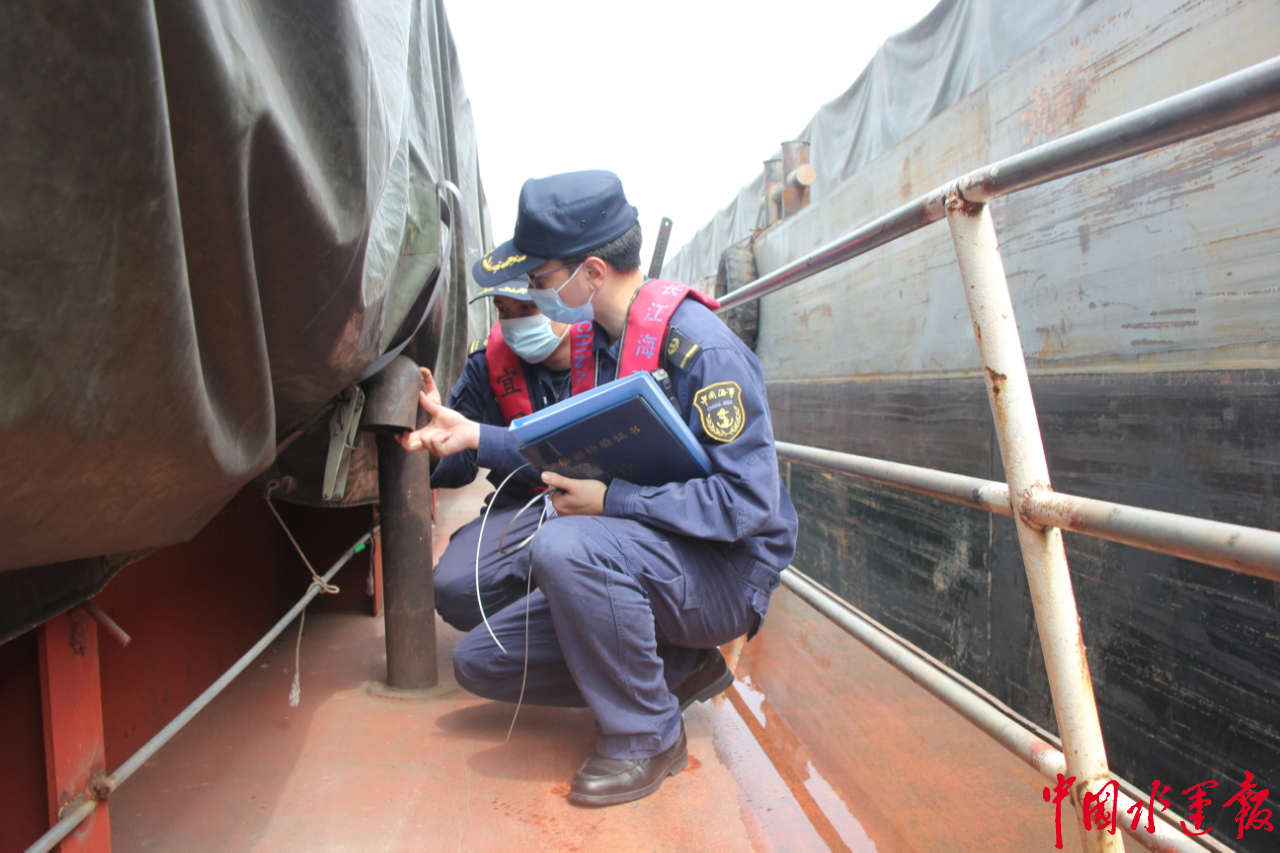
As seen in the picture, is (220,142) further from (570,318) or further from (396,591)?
(396,591)

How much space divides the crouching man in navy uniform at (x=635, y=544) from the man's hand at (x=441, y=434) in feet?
1.24

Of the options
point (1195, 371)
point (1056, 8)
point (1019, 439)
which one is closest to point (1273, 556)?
point (1019, 439)

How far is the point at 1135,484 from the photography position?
8.70 feet

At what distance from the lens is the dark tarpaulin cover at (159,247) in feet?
1.76

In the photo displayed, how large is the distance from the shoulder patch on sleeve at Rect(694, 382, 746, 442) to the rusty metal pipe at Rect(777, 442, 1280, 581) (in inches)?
14.9

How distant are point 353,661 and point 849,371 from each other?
167 inches

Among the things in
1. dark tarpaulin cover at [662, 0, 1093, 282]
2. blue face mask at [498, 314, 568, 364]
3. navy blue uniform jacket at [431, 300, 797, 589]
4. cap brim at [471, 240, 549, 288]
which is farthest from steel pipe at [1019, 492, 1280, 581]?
dark tarpaulin cover at [662, 0, 1093, 282]

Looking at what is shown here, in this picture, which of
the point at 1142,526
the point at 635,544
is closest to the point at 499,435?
the point at 635,544

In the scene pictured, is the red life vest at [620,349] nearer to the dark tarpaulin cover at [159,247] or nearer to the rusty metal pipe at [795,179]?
the dark tarpaulin cover at [159,247]

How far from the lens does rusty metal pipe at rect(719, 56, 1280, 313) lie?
0.74 m

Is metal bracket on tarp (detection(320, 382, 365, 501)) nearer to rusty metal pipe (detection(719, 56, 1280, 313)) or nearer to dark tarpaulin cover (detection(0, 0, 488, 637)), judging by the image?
dark tarpaulin cover (detection(0, 0, 488, 637))

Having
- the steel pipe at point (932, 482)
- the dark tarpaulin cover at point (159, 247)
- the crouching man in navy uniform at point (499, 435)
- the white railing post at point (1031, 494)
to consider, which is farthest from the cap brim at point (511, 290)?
the white railing post at point (1031, 494)

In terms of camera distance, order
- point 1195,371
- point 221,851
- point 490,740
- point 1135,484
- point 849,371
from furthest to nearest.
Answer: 1. point 849,371
2. point 1135,484
3. point 1195,371
4. point 490,740
5. point 221,851

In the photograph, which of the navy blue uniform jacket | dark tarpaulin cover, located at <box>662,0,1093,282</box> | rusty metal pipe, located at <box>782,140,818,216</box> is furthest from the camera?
rusty metal pipe, located at <box>782,140,818,216</box>
